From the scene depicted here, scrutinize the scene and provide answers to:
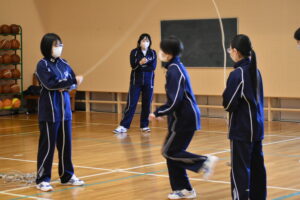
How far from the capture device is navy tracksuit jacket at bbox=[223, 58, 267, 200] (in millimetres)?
4812

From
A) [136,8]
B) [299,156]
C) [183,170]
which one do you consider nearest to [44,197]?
[183,170]

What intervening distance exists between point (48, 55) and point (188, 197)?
208 centimetres

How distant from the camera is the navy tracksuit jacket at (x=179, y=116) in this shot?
5.40 meters

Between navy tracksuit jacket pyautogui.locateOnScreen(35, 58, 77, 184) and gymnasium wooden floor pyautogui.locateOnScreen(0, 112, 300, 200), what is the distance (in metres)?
0.36

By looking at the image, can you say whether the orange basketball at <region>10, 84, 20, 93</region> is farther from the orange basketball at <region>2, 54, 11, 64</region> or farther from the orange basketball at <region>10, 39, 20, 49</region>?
the orange basketball at <region>10, 39, 20, 49</region>

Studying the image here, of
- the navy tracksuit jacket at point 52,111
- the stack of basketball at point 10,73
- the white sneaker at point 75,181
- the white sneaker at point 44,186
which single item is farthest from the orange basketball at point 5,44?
the white sneaker at point 44,186

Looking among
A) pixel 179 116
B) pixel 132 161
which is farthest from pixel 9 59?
pixel 179 116

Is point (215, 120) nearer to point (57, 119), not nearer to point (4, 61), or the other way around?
point (4, 61)

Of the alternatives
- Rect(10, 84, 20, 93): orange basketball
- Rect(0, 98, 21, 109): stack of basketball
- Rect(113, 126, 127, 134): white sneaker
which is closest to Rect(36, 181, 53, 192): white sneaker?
Rect(113, 126, 127, 134): white sneaker

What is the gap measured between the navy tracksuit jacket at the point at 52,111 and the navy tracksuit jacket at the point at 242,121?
80.7 inches

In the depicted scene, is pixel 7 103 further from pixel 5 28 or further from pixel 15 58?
pixel 5 28

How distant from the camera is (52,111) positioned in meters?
6.23

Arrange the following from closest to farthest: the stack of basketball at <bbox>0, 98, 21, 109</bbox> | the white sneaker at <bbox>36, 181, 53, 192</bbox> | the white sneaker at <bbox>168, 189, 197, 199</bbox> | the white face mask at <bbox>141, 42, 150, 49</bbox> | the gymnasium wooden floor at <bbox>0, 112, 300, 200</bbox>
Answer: the white sneaker at <bbox>168, 189, 197, 199</bbox>, the gymnasium wooden floor at <bbox>0, 112, 300, 200</bbox>, the white sneaker at <bbox>36, 181, 53, 192</bbox>, the white face mask at <bbox>141, 42, 150, 49</bbox>, the stack of basketball at <bbox>0, 98, 21, 109</bbox>

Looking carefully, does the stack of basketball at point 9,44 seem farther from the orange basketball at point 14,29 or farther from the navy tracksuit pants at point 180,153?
the navy tracksuit pants at point 180,153
